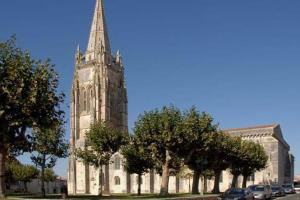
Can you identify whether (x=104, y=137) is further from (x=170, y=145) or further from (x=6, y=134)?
(x=6, y=134)

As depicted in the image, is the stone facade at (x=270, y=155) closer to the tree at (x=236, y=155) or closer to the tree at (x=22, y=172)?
the tree at (x=236, y=155)

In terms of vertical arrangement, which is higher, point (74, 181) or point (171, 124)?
point (171, 124)

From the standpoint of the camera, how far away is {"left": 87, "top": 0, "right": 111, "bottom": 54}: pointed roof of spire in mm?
122875

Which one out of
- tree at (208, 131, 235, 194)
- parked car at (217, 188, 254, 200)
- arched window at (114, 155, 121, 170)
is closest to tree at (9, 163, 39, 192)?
arched window at (114, 155, 121, 170)

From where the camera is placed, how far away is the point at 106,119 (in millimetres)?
116500

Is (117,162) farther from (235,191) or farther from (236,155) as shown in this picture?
(235,191)

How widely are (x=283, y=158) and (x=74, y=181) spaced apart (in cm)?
4992

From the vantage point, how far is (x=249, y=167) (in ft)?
234

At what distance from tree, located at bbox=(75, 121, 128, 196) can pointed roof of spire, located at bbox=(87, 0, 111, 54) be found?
204 feet

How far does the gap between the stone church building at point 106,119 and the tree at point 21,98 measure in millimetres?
63571

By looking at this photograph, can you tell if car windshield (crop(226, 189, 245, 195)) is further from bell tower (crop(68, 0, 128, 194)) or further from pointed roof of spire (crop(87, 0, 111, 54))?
pointed roof of spire (crop(87, 0, 111, 54))

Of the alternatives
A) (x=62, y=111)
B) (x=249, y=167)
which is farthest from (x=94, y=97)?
(x=62, y=111)

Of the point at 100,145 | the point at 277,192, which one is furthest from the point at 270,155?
the point at 100,145

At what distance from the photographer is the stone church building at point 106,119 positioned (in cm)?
9950
